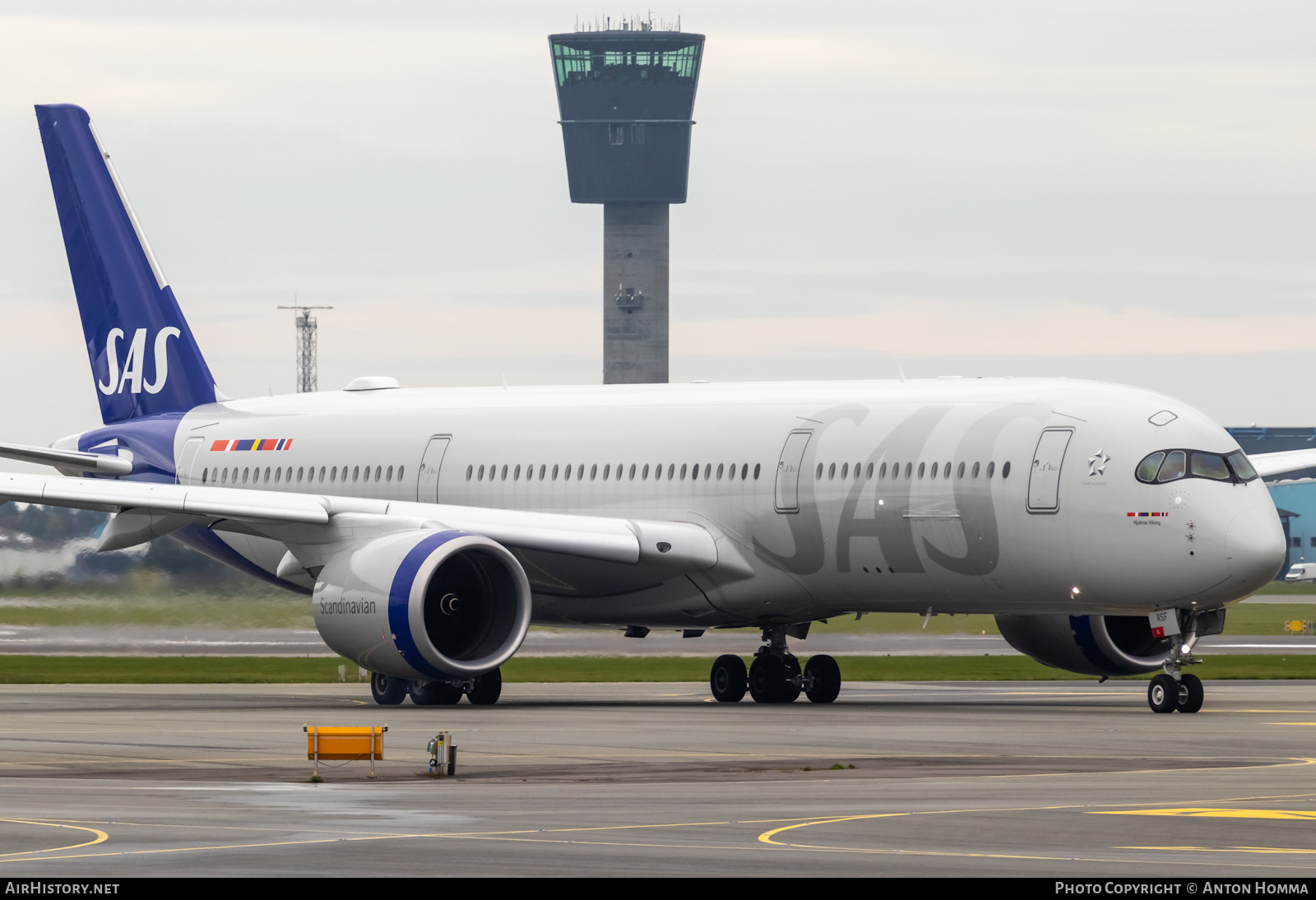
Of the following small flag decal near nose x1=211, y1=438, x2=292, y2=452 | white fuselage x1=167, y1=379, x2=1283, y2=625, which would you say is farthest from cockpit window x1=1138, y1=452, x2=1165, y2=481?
small flag decal near nose x1=211, y1=438, x2=292, y2=452

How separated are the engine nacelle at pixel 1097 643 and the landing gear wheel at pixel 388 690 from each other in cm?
945

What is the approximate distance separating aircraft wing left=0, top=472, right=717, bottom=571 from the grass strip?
1003 cm

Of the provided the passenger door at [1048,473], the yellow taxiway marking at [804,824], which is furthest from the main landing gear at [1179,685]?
the yellow taxiway marking at [804,824]

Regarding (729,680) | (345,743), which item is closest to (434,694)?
(729,680)

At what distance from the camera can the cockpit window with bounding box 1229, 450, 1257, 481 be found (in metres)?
30.8

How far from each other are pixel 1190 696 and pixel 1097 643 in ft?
13.5

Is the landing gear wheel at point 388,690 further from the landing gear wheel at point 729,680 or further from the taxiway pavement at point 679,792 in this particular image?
the landing gear wheel at point 729,680

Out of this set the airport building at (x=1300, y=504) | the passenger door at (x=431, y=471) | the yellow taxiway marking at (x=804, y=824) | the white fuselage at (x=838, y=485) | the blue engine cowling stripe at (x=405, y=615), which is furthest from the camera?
the airport building at (x=1300, y=504)

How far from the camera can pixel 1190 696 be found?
101 feet

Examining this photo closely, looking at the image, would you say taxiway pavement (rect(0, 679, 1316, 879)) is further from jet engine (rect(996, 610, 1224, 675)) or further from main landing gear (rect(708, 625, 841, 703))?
main landing gear (rect(708, 625, 841, 703))

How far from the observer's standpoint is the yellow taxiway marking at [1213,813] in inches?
691

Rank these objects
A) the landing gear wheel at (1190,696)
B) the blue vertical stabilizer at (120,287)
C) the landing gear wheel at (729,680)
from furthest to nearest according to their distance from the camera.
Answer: the blue vertical stabilizer at (120,287), the landing gear wheel at (729,680), the landing gear wheel at (1190,696)

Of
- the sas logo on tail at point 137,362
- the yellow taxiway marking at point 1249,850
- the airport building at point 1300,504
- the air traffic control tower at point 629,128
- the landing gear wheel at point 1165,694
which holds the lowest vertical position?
the airport building at point 1300,504

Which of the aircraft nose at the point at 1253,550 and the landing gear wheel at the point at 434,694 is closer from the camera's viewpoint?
the aircraft nose at the point at 1253,550
